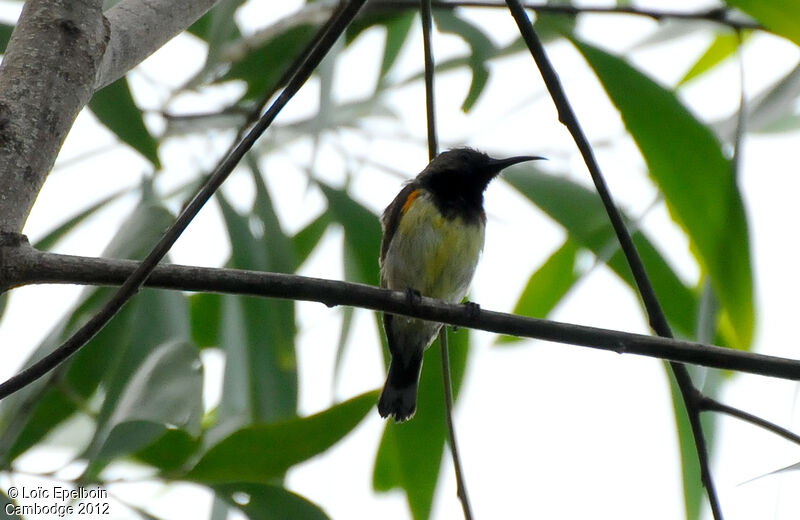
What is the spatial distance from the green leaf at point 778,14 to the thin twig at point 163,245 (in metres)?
1.29

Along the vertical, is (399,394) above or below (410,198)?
below

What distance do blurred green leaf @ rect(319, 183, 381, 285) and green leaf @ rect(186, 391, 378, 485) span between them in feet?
3.29

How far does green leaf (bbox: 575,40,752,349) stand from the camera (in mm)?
2750

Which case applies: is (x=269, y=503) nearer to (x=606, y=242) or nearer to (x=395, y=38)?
(x=606, y=242)

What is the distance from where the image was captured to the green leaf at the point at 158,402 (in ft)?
8.07

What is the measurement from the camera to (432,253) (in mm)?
3889

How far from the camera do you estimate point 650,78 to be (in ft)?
10.2

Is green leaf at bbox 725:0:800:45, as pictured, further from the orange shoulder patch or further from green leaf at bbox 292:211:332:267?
green leaf at bbox 292:211:332:267

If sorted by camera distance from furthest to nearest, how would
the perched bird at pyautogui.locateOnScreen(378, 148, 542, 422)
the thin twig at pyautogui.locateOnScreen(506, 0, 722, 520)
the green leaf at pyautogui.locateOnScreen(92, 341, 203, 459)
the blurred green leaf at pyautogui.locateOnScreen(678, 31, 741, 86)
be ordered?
the blurred green leaf at pyautogui.locateOnScreen(678, 31, 741, 86)
the perched bird at pyautogui.locateOnScreen(378, 148, 542, 422)
the green leaf at pyautogui.locateOnScreen(92, 341, 203, 459)
the thin twig at pyautogui.locateOnScreen(506, 0, 722, 520)

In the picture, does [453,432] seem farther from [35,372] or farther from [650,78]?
[650,78]

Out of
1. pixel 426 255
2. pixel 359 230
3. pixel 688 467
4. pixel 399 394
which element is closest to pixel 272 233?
pixel 359 230

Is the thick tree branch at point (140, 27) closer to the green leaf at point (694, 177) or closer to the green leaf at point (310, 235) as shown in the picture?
the green leaf at point (694, 177)

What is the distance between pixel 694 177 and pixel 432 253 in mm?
1253

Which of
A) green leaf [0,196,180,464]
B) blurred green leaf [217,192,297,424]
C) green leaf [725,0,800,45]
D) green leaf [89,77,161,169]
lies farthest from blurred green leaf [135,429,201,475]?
green leaf [725,0,800,45]
